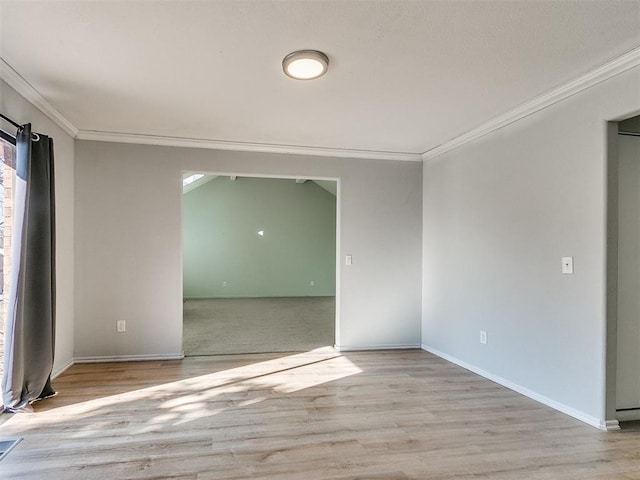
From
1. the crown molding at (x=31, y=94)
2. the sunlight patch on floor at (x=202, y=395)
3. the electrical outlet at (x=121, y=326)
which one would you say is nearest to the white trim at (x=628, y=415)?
the sunlight patch on floor at (x=202, y=395)

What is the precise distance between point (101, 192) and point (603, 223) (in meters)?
4.28

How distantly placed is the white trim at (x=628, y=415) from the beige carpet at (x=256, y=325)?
2871mm

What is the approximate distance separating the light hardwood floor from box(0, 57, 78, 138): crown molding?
223 cm

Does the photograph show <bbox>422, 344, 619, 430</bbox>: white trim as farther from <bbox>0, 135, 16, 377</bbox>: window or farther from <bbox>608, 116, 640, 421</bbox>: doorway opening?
<bbox>0, 135, 16, 377</bbox>: window

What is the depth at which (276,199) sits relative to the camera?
9938mm

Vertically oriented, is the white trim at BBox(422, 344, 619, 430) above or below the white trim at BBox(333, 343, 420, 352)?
above

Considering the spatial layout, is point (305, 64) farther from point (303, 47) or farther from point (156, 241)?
point (156, 241)

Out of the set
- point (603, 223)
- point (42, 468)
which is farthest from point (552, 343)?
point (42, 468)

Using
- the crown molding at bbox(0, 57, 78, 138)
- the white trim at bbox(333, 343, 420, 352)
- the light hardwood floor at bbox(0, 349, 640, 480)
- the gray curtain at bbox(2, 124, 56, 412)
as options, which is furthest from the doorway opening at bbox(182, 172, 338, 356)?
the gray curtain at bbox(2, 124, 56, 412)

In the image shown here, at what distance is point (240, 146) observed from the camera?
4148 mm

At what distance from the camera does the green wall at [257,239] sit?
9.41m

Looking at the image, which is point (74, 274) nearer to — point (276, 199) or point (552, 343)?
point (552, 343)

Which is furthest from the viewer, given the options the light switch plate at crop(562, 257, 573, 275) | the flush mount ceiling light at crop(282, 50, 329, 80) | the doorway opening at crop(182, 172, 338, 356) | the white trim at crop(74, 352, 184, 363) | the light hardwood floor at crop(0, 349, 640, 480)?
the doorway opening at crop(182, 172, 338, 356)

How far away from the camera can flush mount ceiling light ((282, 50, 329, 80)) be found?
2.21 meters
